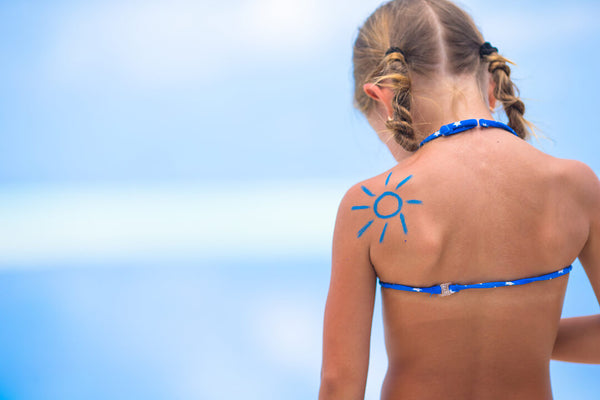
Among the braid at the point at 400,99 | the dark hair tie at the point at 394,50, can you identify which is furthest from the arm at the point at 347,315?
the dark hair tie at the point at 394,50

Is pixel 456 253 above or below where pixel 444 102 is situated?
below

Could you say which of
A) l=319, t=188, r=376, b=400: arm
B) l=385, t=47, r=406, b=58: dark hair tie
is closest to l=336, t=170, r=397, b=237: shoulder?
l=319, t=188, r=376, b=400: arm

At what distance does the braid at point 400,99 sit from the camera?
845 mm

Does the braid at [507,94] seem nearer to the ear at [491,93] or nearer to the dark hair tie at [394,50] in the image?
the ear at [491,93]

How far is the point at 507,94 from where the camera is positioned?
3.00 ft

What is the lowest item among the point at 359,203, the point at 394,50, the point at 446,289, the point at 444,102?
the point at 446,289

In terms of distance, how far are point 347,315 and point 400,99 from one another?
1.11ft

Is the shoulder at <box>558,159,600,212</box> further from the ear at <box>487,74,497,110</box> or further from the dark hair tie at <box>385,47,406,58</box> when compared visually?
the dark hair tie at <box>385,47,406,58</box>

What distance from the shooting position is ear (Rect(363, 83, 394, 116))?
88 centimetres

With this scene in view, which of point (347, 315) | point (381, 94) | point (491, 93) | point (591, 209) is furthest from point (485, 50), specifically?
point (347, 315)

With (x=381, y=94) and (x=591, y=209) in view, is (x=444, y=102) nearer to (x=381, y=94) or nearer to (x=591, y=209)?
(x=381, y=94)

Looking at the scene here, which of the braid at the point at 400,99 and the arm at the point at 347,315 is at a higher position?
the braid at the point at 400,99

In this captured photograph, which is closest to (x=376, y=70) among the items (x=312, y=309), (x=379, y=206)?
(x=379, y=206)

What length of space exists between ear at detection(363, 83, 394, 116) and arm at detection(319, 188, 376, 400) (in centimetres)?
18
